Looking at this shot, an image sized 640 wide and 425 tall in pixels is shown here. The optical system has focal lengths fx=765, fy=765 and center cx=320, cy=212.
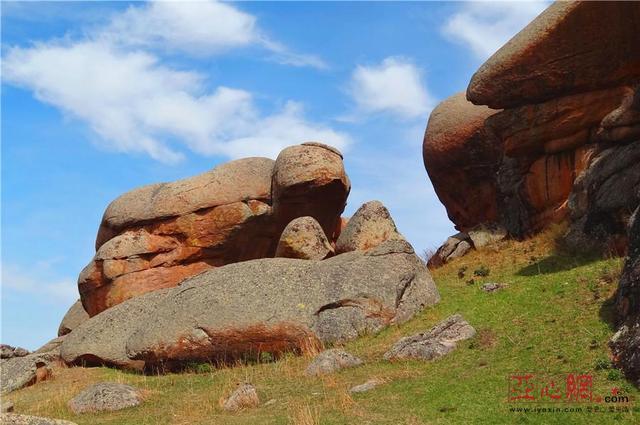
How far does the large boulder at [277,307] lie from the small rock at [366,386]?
585 centimetres

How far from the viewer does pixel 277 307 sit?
25.4 metres

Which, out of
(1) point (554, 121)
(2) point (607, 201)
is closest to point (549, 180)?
(1) point (554, 121)

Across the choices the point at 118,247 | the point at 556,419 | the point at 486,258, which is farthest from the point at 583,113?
the point at 118,247

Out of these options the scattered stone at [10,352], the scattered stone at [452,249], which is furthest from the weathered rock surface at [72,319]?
the scattered stone at [452,249]

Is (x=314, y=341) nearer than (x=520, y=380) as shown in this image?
No

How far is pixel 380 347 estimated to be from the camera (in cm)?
2250

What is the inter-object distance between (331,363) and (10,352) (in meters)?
24.1

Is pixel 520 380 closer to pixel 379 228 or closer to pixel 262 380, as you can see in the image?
pixel 262 380

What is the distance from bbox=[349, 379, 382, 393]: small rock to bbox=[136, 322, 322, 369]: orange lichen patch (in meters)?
5.62

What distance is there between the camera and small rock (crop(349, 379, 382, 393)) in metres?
18.0

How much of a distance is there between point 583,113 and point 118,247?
22.4 metres

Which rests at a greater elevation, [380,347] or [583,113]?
[583,113]

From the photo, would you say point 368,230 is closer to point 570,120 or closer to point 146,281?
point 570,120

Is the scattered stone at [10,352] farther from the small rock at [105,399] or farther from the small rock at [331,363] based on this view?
the small rock at [331,363]
